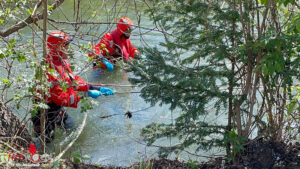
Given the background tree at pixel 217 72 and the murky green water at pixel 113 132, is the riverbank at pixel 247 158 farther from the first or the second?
the murky green water at pixel 113 132

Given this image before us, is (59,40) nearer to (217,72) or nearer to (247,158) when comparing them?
(217,72)

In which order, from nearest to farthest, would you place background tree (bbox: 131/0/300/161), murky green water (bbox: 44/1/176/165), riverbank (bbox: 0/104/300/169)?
background tree (bbox: 131/0/300/161)
riverbank (bbox: 0/104/300/169)
murky green water (bbox: 44/1/176/165)

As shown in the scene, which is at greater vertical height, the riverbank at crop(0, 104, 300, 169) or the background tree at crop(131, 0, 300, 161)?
the background tree at crop(131, 0, 300, 161)

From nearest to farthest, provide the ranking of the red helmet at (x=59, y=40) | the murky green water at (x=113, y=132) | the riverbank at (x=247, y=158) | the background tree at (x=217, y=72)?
the background tree at (x=217, y=72) → the riverbank at (x=247, y=158) → the red helmet at (x=59, y=40) → the murky green water at (x=113, y=132)

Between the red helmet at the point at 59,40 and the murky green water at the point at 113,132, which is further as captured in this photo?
the murky green water at the point at 113,132

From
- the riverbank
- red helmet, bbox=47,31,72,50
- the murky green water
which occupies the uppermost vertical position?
red helmet, bbox=47,31,72,50

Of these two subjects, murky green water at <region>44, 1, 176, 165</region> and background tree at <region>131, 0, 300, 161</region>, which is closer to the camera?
background tree at <region>131, 0, 300, 161</region>

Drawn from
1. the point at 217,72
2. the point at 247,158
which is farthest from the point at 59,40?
the point at 247,158

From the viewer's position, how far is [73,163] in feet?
14.9

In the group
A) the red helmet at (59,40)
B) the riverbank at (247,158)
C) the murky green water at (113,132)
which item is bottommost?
the riverbank at (247,158)

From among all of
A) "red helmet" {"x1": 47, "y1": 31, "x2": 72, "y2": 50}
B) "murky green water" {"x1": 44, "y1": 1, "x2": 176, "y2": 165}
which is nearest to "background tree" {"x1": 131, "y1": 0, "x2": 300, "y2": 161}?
"red helmet" {"x1": 47, "y1": 31, "x2": 72, "y2": 50}

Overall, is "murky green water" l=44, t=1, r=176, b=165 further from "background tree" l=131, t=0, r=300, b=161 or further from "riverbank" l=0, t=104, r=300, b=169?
"background tree" l=131, t=0, r=300, b=161

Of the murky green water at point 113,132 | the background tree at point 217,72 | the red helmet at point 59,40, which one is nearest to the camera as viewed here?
the background tree at point 217,72

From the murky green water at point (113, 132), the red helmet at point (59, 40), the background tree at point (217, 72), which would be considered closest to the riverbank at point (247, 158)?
the background tree at point (217, 72)
